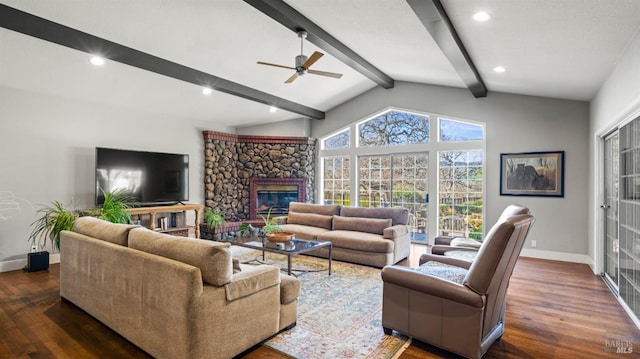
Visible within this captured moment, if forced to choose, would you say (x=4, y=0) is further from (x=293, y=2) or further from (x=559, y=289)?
(x=559, y=289)

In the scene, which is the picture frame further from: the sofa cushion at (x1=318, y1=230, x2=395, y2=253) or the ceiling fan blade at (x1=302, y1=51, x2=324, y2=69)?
the ceiling fan blade at (x1=302, y1=51, x2=324, y2=69)

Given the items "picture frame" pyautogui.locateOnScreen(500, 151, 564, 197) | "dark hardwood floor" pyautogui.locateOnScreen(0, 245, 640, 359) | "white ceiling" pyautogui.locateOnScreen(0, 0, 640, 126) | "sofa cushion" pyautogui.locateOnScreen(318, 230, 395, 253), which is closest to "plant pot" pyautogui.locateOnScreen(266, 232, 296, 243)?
"sofa cushion" pyautogui.locateOnScreen(318, 230, 395, 253)

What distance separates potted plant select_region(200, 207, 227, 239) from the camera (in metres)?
6.90

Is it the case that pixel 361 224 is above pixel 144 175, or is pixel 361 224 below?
below

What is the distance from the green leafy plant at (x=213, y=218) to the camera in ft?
22.7

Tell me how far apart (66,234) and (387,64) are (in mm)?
4983

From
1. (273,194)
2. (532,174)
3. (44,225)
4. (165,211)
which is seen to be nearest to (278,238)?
(165,211)

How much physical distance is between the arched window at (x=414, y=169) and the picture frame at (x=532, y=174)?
17.0 inches

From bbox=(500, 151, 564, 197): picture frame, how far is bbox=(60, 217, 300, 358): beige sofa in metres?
4.58

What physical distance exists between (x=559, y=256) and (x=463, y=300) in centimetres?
423

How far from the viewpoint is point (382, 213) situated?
217 inches

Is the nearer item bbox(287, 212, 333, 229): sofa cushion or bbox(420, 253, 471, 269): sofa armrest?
bbox(420, 253, 471, 269): sofa armrest

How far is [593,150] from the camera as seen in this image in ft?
15.7

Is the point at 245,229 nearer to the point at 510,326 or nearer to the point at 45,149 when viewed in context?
the point at 45,149
